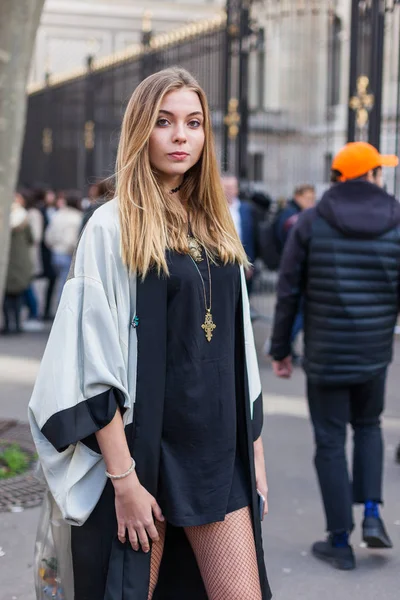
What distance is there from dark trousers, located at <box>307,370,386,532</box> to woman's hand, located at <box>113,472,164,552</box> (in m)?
1.91

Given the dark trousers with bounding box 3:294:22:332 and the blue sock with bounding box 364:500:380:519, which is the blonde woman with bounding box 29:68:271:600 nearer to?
the blue sock with bounding box 364:500:380:519

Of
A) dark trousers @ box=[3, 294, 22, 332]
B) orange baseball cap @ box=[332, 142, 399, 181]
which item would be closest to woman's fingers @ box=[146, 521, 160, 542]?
orange baseball cap @ box=[332, 142, 399, 181]

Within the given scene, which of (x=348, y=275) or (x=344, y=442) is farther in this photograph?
(x=344, y=442)

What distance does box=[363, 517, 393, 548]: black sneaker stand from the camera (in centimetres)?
425

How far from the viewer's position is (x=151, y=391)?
2469 mm

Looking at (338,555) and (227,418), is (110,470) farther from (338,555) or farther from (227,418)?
(338,555)

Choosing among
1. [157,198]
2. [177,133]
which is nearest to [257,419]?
Answer: [157,198]

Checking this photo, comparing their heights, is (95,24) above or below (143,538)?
above

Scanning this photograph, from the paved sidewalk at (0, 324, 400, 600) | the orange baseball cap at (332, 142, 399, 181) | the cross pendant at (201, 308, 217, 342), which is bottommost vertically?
the paved sidewalk at (0, 324, 400, 600)

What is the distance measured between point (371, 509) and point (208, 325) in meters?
2.12

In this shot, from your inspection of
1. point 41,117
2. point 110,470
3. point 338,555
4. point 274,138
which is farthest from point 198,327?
point 41,117

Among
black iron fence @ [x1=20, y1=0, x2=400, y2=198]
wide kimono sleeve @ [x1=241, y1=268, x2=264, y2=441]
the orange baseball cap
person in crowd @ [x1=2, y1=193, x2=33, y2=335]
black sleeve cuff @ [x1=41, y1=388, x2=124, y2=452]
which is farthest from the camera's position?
person in crowd @ [x1=2, y1=193, x2=33, y2=335]

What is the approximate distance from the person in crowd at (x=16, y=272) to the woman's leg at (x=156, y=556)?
8.55m

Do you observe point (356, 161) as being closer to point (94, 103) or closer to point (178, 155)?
point (178, 155)
